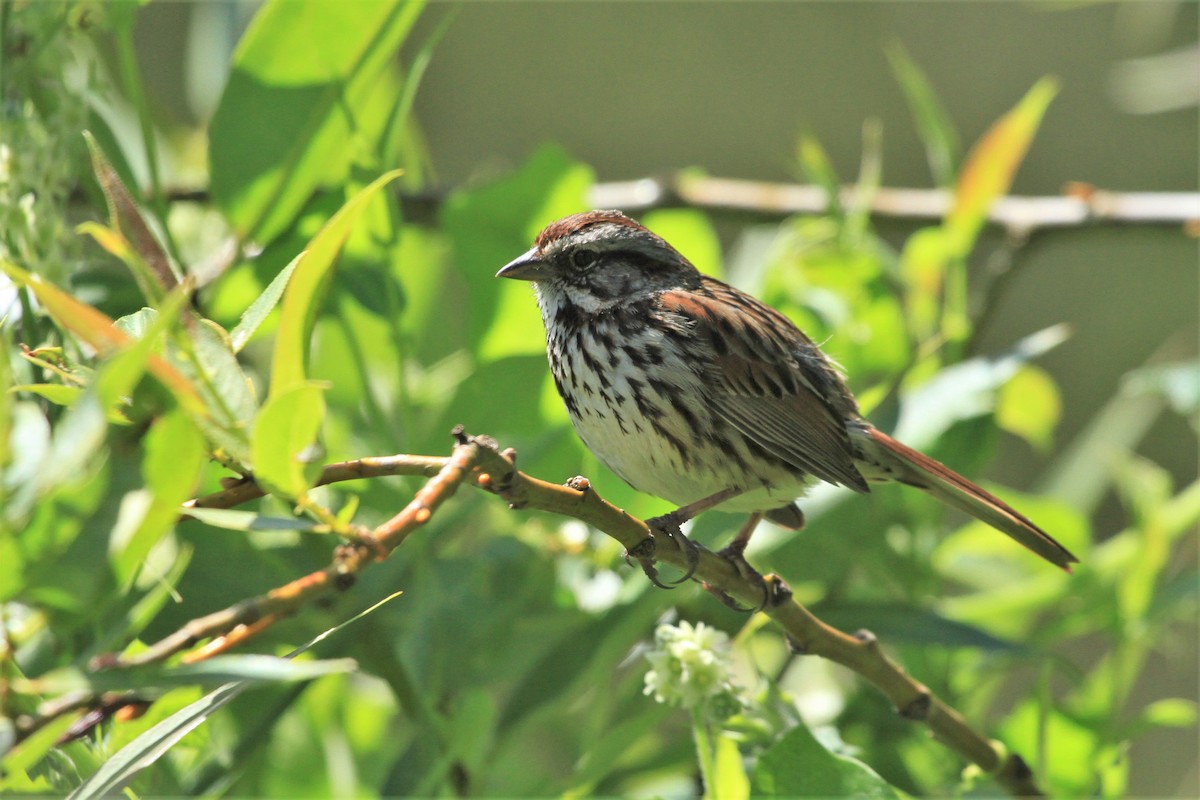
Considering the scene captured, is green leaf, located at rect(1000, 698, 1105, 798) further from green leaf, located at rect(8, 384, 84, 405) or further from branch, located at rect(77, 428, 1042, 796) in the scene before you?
green leaf, located at rect(8, 384, 84, 405)

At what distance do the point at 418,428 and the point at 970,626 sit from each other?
852 millimetres

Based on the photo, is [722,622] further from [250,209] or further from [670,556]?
[250,209]

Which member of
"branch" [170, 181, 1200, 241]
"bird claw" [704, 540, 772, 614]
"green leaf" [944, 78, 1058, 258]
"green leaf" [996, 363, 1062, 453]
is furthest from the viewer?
"branch" [170, 181, 1200, 241]

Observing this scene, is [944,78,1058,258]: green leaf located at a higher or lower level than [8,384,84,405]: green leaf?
higher

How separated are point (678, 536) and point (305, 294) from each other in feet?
2.42

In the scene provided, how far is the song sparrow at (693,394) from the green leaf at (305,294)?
2.96ft

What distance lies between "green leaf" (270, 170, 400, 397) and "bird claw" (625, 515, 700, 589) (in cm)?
43

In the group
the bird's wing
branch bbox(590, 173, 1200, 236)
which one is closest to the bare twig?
branch bbox(590, 173, 1200, 236)

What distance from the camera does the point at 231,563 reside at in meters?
1.61

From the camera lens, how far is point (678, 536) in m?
1.53

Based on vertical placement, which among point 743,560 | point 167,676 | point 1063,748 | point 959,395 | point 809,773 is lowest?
point 1063,748

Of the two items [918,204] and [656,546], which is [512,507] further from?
[918,204]

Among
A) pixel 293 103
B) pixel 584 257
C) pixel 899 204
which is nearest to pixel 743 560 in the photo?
pixel 584 257

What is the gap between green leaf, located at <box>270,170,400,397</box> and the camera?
878 mm
